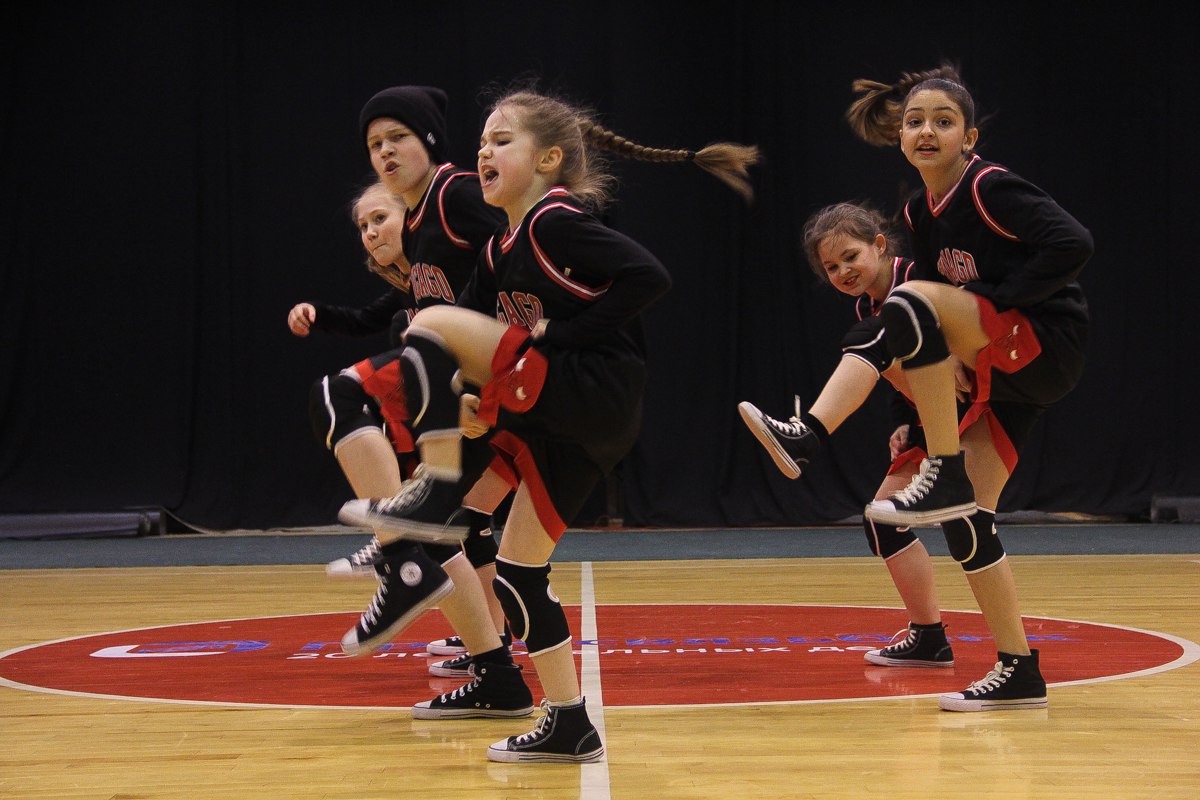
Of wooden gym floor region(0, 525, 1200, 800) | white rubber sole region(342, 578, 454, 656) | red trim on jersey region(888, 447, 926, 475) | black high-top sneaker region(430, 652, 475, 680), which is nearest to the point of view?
wooden gym floor region(0, 525, 1200, 800)

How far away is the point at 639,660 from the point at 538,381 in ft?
4.62

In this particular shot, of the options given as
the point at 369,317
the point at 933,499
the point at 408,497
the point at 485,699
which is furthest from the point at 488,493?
the point at 933,499

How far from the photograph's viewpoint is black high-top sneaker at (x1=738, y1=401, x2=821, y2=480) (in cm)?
284

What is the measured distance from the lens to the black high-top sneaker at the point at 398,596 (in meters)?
2.36

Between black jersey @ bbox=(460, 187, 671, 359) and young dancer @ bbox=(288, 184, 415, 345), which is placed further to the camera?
young dancer @ bbox=(288, 184, 415, 345)

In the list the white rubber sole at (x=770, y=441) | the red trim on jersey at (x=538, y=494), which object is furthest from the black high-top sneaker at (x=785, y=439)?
the red trim on jersey at (x=538, y=494)

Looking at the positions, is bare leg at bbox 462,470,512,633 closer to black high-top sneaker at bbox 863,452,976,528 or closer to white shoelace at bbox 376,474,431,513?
white shoelace at bbox 376,474,431,513

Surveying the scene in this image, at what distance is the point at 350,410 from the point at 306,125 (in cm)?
644

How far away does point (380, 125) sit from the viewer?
3125 mm

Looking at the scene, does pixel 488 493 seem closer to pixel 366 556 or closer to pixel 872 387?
pixel 366 556

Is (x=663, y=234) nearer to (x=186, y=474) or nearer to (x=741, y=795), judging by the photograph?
(x=186, y=474)

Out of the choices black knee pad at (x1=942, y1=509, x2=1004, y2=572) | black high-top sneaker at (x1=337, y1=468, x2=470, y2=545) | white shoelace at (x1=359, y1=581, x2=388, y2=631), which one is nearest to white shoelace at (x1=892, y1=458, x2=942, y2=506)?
black knee pad at (x1=942, y1=509, x2=1004, y2=572)

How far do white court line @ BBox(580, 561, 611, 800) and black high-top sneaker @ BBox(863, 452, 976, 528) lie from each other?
2.46 ft

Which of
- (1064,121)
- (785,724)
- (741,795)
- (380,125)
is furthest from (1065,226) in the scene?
(1064,121)
